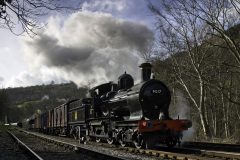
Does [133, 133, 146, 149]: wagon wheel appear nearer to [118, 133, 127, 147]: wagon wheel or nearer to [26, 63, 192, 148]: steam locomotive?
[26, 63, 192, 148]: steam locomotive

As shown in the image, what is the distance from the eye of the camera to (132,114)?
728 inches

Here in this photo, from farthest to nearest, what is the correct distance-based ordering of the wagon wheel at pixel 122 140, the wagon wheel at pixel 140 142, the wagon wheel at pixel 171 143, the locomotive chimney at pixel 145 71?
the wagon wheel at pixel 122 140, the locomotive chimney at pixel 145 71, the wagon wheel at pixel 171 143, the wagon wheel at pixel 140 142

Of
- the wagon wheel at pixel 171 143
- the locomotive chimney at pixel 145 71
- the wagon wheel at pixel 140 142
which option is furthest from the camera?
the locomotive chimney at pixel 145 71

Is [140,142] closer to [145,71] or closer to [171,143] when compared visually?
[171,143]

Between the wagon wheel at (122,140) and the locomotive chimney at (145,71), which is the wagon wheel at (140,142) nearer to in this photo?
the wagon wheel at (122,140)

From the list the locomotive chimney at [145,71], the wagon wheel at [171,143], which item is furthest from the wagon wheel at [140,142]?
the locomotive chimney at [145,71]

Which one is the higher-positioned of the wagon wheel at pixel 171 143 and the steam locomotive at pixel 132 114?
the steam locomotive at pixel 132 114

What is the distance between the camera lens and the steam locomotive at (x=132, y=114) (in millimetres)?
16859

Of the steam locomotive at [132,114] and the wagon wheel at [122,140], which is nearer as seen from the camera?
the steam locomotive at [132,114]

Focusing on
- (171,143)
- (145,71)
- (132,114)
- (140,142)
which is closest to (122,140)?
(132,114)

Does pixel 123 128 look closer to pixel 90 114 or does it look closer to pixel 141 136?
pixel 141 136

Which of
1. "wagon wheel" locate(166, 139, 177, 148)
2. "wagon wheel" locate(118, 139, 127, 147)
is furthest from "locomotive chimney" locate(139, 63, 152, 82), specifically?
"wagon wheel" locate(118, 139, 127, 147)

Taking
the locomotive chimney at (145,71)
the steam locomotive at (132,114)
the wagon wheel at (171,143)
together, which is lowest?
the wagon wheel at (171,143)

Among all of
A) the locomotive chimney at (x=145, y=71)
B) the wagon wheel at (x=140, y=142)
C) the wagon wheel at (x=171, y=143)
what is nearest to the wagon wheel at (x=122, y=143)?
the wagon wheel at (x=140, y=142)
